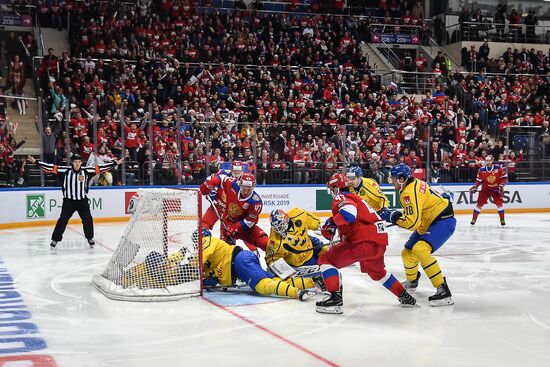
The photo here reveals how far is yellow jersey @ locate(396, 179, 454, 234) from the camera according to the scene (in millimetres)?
5406

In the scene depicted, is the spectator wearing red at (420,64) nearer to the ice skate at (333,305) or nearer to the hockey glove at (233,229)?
the hockey glove at (233,229)

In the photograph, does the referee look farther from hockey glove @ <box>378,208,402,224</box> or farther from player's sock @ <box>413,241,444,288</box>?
player's sock @ <box>413,241,444,288</box>

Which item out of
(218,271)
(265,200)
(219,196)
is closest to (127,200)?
(265,200)

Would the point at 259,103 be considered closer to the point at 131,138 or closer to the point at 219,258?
the point at 131,138

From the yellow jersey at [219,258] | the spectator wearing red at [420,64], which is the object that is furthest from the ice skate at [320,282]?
the spectator wearing red at [420,64]

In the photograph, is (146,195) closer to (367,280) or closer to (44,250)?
(367,280)

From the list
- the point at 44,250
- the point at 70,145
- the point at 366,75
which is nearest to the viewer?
the point at 44,250

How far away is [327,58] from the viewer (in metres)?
20.1

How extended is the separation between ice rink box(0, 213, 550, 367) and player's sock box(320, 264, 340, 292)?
23 cm

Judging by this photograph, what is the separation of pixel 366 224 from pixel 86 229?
547 cm

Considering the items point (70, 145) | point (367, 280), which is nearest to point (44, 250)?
point (70, 145)

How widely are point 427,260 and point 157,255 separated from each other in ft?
7.71

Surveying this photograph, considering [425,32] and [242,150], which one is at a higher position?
[425,32]

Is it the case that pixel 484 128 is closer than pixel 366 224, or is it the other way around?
pixel 366 224
